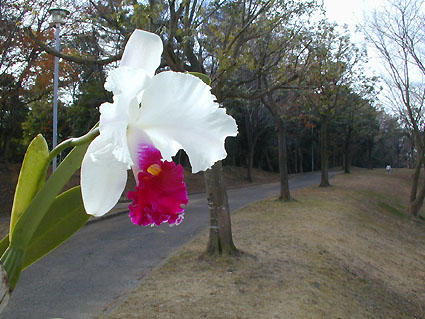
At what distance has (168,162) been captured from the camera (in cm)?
83

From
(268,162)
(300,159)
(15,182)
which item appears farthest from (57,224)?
(300,159)

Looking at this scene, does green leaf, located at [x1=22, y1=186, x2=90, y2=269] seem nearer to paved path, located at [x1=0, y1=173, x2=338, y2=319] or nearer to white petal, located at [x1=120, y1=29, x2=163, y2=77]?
white petal, located at [x1=120, y1=29, x2=163, y2=77]

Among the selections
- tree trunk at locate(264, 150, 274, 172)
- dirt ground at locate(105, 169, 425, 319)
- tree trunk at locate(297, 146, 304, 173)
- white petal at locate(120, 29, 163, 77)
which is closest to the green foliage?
dirt ground at locate(105, 169, 425, 319)

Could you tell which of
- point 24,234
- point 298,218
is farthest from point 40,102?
point 24,234

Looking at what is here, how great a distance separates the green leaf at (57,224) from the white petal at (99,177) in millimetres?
166

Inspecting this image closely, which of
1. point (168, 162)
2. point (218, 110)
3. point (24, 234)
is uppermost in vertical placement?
point (218, 110)

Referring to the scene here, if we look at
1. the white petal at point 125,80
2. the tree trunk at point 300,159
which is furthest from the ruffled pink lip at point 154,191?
the tree trunk at point 300,159

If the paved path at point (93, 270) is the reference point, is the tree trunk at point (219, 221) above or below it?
above

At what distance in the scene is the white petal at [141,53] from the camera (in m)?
0.83

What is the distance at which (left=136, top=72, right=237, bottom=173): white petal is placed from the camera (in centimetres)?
77

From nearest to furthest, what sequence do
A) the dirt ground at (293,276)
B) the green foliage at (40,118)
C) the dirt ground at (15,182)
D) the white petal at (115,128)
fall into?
the white petal at (115,128), the dirt ground at (293,276), the dirt ground at (15,182), the green foliage at (40,118)

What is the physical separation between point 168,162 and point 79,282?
5.40 metres

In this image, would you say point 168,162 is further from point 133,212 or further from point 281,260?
point 281,260

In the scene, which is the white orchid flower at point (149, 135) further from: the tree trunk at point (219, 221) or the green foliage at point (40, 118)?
the green foliage at point (40, 118)
